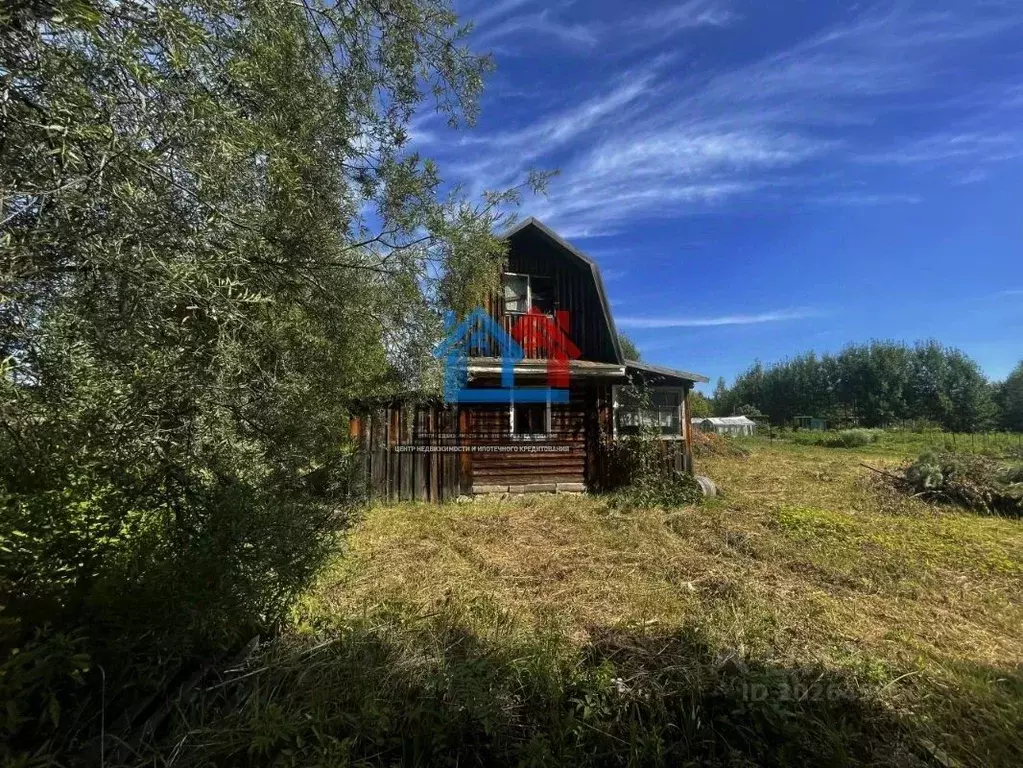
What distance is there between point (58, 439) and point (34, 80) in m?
1.28

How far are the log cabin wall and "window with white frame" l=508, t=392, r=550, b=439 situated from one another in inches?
39.0

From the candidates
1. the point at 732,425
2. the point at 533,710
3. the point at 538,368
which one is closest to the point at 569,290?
the point at 538,368

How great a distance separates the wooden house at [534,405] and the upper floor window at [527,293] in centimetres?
2

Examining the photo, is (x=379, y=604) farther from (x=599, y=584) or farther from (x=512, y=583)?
(x=599, y=584)

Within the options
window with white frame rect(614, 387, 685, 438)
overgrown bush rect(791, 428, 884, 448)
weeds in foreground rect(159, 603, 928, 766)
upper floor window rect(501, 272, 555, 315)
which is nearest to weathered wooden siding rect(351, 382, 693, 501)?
window with white frame rect(614, 387, 685, 438)

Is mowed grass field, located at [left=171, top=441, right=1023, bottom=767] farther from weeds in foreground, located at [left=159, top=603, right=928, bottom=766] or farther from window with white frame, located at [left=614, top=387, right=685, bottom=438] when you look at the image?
window with white frame, located at [left=614, top=387, right=685, bottom=438]

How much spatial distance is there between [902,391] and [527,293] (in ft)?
127

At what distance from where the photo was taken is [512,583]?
14.4 feet

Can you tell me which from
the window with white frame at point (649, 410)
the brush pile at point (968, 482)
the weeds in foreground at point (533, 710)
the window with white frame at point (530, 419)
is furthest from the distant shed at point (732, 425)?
the weeds in foreground at point (533, 710)

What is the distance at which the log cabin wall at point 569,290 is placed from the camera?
9188 millimetres

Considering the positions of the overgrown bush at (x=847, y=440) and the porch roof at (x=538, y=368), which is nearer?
the porch roof at (x=538, y=368)

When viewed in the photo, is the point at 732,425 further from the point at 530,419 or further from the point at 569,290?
the point at 530,419

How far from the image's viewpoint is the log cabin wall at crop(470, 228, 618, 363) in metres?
9.19

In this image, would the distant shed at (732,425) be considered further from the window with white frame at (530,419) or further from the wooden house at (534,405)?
the window with white frame at (530,419)
